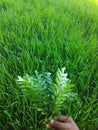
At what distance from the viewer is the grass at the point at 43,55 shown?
1031 mm

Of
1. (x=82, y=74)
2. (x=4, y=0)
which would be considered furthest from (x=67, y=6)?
(x=82, y=74)

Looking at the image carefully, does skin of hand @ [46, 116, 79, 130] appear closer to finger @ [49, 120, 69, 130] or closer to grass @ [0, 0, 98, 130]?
finger @ [49, 120, 69, 130]

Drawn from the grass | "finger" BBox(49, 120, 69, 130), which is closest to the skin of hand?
"finger" BBox(49, 120, 69, 130)

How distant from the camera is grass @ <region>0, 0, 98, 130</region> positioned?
1.03 meters

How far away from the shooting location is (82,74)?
1261 millimetres

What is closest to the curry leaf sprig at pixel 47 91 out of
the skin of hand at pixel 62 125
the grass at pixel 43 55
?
the skin of hand at pixel 62 125

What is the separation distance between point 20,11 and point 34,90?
1.43 meters

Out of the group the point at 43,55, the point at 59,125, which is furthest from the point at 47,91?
the point at 43,55

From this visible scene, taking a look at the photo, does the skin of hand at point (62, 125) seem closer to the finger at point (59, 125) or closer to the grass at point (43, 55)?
the finger at point (59, 125)

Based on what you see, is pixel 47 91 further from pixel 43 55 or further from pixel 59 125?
pixel 43 55

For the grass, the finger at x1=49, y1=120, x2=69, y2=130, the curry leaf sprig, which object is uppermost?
the grass

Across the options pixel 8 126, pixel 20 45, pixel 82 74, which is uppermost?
pixel 20 45

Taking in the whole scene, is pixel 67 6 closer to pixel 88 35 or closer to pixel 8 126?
pixel 88 35

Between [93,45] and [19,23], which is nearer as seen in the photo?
[93,45]
